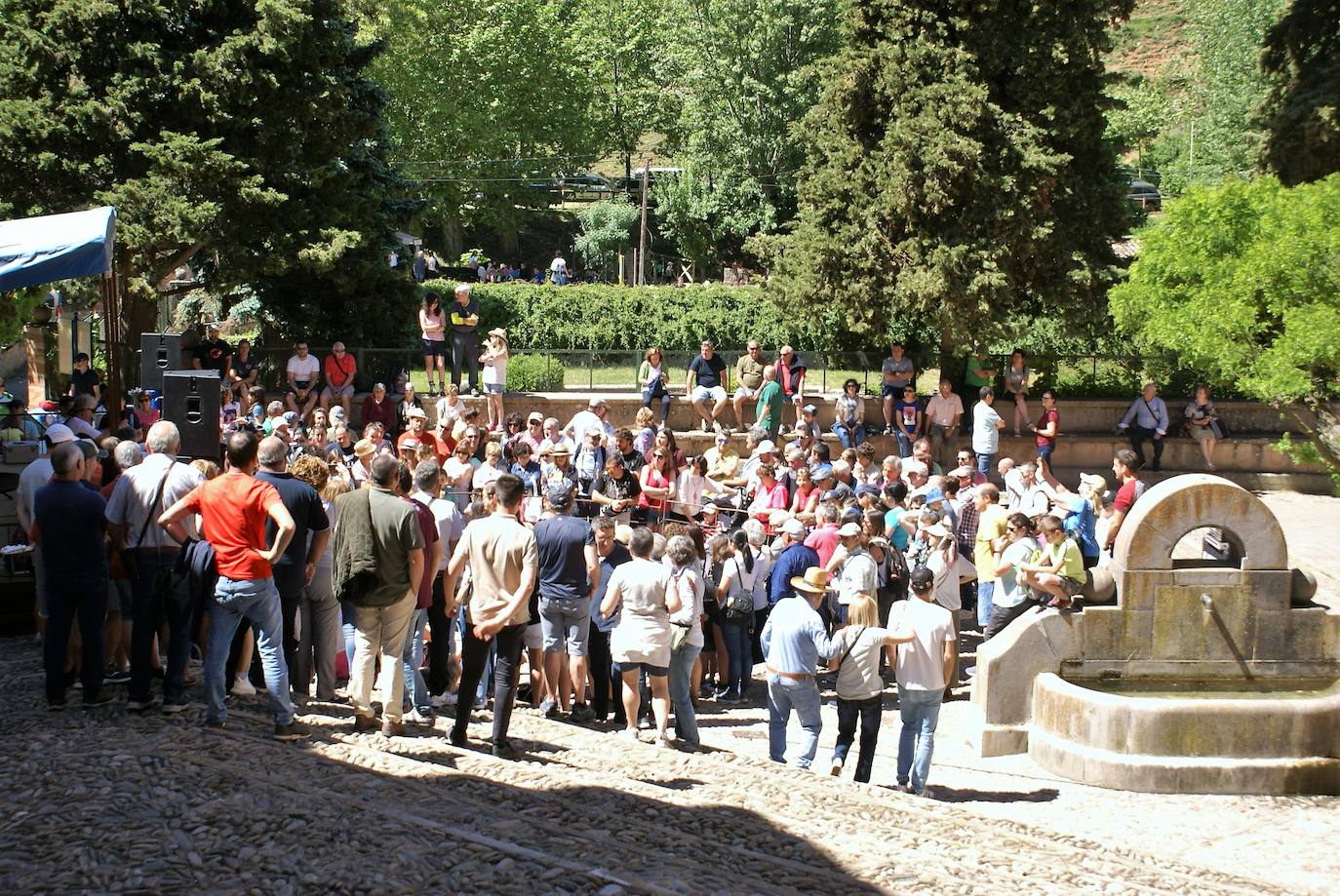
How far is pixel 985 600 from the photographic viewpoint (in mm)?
12742

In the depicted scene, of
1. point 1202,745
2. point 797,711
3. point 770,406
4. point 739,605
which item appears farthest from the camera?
point 770,406

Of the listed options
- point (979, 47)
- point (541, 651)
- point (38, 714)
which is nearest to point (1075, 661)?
point (541, 651)

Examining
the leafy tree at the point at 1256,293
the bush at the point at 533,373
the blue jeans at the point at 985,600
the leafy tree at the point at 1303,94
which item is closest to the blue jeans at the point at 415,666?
the blue jeans at the point at 985,600

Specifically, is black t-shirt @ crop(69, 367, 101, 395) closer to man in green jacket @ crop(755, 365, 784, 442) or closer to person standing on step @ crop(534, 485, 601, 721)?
man in green jacket @ crop(755, 365, 784, 442)

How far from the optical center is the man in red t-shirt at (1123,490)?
13598 millimetres

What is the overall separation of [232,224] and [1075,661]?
14.7 m

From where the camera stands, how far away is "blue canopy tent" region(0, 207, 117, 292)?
11117 mm

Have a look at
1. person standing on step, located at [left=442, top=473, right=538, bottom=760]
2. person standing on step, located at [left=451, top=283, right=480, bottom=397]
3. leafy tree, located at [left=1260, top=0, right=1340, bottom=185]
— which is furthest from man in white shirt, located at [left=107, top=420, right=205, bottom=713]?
leafy tree, located at [left=1260, top=0, right=1340, bottom=185]

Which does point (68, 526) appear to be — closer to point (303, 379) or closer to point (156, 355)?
point (156, 355)

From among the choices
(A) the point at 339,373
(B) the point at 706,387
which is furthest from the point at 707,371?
(A) the point at 339,373

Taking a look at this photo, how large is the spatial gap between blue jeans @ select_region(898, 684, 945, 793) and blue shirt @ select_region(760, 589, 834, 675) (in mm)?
692

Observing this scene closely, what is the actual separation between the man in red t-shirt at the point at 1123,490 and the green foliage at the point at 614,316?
16.2 metres

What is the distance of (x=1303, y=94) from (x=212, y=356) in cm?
1862

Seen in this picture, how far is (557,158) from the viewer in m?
51.2
